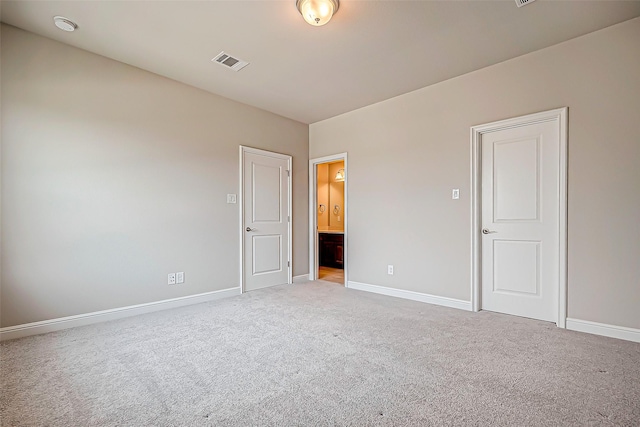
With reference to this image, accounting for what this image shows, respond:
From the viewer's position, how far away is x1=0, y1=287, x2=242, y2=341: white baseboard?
260cm

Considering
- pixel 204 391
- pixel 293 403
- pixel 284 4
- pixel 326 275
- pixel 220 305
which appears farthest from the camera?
pixel 326 275

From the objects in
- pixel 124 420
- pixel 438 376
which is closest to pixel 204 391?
pixel 124 420

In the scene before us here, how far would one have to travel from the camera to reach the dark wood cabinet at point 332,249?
6.21 m

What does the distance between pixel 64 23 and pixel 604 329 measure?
17.6ft

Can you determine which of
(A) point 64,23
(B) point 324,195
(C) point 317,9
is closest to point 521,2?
(C) point 317,9

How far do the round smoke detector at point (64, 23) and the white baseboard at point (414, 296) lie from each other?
13.9ft

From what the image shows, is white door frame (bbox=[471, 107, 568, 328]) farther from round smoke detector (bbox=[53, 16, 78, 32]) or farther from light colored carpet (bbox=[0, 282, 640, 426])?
round smoke detector (bbox=[53, 16, 78, 32])

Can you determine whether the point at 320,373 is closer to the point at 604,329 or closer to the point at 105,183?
the point at 604,329

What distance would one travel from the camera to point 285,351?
2.33m

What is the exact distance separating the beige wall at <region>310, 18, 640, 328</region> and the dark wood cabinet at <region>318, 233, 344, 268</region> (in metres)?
1.62

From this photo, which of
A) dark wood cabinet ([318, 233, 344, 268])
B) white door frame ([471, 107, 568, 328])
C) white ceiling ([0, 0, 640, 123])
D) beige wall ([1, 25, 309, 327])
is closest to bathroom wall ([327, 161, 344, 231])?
dark wood cabinet ([318, 233, 344, 268])

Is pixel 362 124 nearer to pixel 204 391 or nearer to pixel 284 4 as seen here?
pixel 284 4

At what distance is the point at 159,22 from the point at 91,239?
214 centimetres


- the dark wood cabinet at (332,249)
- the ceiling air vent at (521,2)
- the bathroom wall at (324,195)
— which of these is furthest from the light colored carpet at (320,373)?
the bathroom wall at (324,195)
